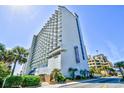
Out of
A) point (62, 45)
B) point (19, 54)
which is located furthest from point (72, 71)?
point (19, 54)

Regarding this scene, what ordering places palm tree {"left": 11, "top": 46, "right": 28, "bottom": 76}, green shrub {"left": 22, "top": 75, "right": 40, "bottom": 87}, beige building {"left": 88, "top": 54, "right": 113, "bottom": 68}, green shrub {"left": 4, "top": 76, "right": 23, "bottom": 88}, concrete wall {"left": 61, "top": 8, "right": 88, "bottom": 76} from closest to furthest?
1. green shrub {"left": 4, "top": 76, "right": 23, "bottom": 88}
2. green shrub {"left": 22, "top": 75, "right": 40, "bottom": 87}
3. palm tree {"left": 11, "top": 46, "right": 28, "bottom": 76}
4. concrete wall {"left": 61, "top": 8, "right": 88, "bottom": 76}
5. beige building {"left": 88, "top": 54, "right": 113, "bottom": 68}

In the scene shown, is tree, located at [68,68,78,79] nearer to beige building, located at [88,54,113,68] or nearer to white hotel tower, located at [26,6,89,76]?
white hotel tower, located at [26,6,89,76]

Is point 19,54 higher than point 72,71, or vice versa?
point 19,54

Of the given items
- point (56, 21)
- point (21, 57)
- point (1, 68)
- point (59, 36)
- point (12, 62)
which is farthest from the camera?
point (56, 21)

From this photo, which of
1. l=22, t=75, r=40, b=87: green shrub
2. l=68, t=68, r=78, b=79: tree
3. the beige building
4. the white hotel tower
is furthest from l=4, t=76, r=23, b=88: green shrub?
the beige building

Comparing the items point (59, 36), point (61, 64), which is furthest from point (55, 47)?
point (61, 64)

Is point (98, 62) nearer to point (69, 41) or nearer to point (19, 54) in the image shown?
point (69, 41)

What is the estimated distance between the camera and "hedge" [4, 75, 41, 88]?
1233 centimetres

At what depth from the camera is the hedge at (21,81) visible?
1233cm

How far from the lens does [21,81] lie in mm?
12945

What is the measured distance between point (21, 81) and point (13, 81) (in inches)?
25.5

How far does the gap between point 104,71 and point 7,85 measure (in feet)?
86.0

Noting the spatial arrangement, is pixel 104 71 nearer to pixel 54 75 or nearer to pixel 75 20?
pixel 75 20

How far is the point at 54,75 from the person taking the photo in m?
18.5
